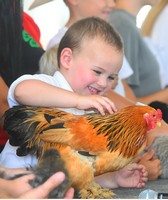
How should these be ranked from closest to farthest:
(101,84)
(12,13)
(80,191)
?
(80,191)
(101,84)
(12,13)

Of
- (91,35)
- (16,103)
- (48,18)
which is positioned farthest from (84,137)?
(48,18)

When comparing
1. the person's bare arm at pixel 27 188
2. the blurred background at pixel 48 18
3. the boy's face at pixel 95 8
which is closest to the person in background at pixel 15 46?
the blurred background at pixel 48 18

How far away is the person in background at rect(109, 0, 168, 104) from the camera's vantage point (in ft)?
6.29

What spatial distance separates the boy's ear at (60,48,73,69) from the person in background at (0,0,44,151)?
27 centimetres

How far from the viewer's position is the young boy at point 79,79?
1.23 metres

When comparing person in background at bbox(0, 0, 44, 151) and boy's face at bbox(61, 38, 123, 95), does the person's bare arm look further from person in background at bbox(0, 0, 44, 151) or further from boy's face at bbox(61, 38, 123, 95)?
person in background at bbox(0, 0, 44, 151)

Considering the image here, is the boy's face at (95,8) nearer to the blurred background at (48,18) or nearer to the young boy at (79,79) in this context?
the blurred background at (48,18)

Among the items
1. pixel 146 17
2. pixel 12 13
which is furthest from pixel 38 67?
pixel 146 17

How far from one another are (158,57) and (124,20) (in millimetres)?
188

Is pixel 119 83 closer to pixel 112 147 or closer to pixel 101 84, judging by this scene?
pixel 101 84

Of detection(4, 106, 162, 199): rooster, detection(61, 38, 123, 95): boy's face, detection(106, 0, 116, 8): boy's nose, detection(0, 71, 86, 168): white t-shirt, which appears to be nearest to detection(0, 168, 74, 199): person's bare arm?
detection(4, 106, 162, 199): rooster

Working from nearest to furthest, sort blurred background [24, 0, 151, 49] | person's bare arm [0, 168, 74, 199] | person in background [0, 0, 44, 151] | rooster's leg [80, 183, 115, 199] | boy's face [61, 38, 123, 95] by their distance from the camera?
person's bare arm [0, 168, 74, 199] < rooster's leg [80, 183, 115, 199] < boy's face [61, 38, 123, 95] < person in background [0, 0, 44, 151] < blurred background [24, 0, 151, 49]

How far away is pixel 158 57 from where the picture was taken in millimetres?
1987

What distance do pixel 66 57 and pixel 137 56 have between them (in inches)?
23.8
